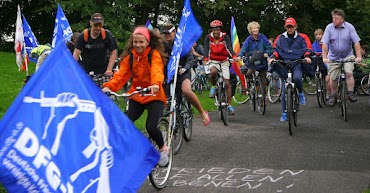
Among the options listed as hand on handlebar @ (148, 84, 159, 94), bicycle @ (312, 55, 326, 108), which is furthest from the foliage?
hand on handlebar @ (148, 84, 159, 94)

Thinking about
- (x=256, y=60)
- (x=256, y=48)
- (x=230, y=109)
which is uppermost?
(x=256, y=48)

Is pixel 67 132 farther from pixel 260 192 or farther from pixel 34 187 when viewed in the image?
pixel 260 192

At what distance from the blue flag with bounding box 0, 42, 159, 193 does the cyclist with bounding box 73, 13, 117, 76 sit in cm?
585

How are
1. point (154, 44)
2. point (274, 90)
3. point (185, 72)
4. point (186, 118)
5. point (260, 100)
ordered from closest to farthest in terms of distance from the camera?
point (154, 44), point (185, 72), point (186, 118), point (260, 100), point (274, 90)

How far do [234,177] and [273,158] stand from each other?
127 centimetres

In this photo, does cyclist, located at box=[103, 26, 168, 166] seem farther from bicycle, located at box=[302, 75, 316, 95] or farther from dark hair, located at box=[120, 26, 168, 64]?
bicycle, located at box=[302, 75, 316, 95]

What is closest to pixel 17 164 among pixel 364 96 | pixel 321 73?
pixel 321 73

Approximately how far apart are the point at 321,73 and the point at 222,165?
851 centimetres

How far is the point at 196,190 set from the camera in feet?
21.5

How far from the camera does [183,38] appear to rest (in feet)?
25.9

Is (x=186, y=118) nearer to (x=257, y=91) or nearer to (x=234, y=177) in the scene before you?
(x=234, y=177)

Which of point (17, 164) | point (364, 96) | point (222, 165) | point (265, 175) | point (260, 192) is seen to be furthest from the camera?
point (364, 96)

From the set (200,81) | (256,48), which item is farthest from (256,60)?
(200,81)

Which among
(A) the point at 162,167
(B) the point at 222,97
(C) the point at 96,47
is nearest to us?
(A) the point at 162,167
